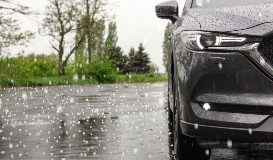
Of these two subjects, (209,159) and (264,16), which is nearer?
(264,16)

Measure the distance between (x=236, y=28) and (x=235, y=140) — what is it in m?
0.77

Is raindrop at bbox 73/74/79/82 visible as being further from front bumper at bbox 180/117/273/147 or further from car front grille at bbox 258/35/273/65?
car front grille at bbox 258/35/273/65

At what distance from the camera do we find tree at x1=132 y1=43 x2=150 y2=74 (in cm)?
6869

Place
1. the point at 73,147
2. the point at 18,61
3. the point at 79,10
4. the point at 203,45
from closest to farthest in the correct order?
the point at 203,45, the point at 73,147, the point at 18,61, the point at 79,10

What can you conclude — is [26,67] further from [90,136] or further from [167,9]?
[167,9]

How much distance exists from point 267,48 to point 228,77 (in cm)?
32

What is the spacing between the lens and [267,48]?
3.50 m

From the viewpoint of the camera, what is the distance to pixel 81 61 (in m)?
33.6

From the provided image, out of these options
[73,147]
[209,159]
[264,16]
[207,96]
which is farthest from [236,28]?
[73,147]

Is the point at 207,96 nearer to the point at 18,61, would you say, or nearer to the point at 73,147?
the point at 73,147

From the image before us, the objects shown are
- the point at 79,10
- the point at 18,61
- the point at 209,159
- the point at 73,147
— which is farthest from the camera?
the point at 79,10

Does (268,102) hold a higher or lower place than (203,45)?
lower

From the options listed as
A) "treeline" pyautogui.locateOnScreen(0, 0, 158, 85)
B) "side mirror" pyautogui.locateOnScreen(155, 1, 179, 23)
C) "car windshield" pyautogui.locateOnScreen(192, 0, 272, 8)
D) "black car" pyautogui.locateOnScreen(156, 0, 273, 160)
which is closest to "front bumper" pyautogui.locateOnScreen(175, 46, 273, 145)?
"black car" pyautogui.locateOnScreen(156, 0, 273, 160)

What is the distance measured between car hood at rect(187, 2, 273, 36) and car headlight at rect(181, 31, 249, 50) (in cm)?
5
